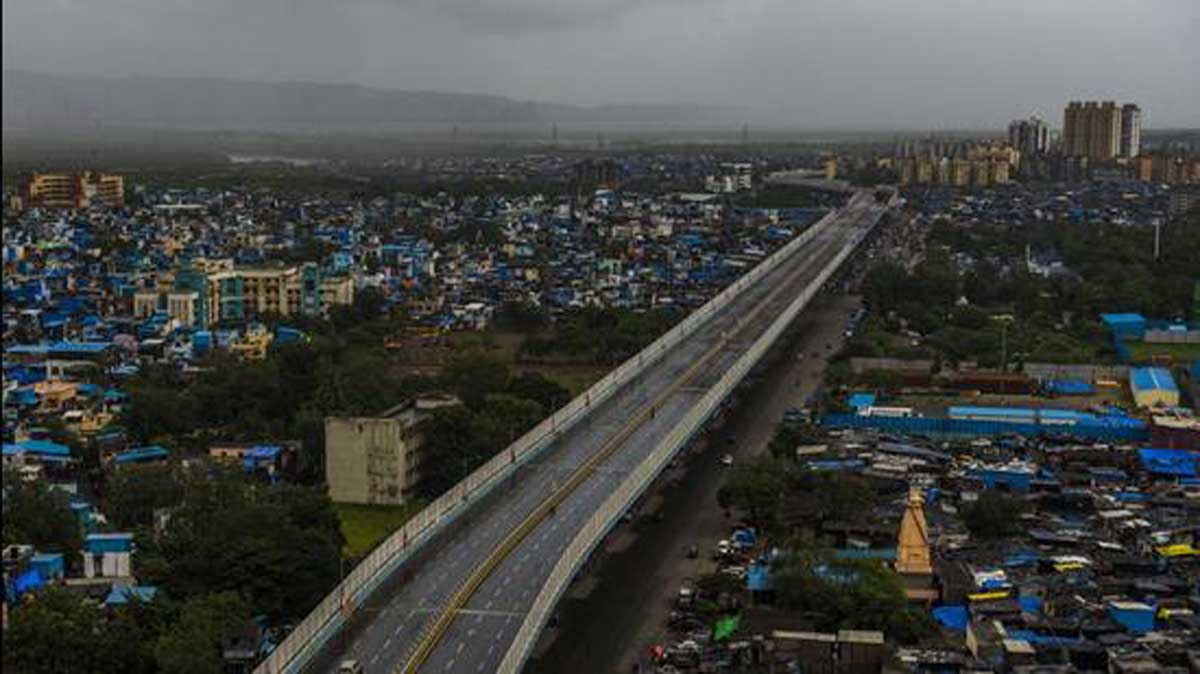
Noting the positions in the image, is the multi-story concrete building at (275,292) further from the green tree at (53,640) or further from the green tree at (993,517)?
the green tree at (53,640)

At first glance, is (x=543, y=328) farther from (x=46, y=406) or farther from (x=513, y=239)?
(x=513, y=239)

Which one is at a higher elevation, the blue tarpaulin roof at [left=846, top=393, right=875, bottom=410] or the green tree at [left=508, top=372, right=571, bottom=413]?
the green tree at [left=508, top=372, right=571, bottom=413]

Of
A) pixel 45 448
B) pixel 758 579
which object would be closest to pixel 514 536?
pixel 758 579

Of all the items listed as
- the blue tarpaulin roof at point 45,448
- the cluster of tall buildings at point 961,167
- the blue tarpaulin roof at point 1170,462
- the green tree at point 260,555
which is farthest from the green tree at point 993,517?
the cluster of tall buildings at point 961,167

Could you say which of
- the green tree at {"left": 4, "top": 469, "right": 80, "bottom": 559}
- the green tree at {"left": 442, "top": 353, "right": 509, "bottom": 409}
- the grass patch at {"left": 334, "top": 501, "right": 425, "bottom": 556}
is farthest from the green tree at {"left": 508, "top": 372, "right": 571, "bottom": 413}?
the green tree at {"left": 4, "top": 469, "right": 80, "bottom": 559}

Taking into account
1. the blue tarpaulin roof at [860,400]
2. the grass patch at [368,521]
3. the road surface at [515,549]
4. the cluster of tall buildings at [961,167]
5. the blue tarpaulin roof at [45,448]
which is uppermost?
the cluster of tall buildings at [961,167]

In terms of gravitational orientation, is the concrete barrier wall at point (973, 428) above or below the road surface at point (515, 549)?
below

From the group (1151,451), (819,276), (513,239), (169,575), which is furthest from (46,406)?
(513,239)

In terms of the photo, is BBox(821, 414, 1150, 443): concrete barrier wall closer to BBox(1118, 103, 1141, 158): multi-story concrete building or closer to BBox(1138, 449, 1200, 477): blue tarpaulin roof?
BBox(1138, 449, 1200, 477): blue tarpaulin roof
